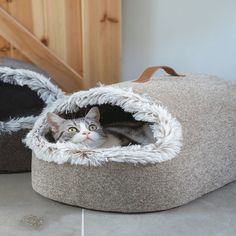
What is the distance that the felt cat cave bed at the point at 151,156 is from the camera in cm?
111

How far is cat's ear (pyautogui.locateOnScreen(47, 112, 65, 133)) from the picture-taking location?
130cm

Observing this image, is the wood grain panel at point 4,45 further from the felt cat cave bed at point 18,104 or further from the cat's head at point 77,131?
the cat's head at point 77,131

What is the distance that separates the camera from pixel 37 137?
1269 mm

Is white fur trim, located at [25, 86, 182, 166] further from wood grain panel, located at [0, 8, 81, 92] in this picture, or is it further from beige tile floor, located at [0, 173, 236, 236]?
wood grain panel, located at [0, 8, 81, 92]

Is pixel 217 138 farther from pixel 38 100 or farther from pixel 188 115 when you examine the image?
pixel 38 100

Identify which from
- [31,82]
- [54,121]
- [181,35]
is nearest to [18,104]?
[31,82]

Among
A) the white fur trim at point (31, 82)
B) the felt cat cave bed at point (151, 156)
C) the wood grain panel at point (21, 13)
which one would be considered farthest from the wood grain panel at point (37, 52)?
the felt cat cave bed at point (151, 156)

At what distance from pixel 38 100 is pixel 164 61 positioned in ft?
2.49

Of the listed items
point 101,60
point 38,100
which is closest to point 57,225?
point 38,100

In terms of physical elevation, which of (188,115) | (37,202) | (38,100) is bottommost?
(37,202)

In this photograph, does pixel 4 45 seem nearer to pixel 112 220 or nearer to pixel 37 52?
pixel 37 52

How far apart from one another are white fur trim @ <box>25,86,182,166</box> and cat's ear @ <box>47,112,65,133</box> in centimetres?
3

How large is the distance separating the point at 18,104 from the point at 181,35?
0.90 m

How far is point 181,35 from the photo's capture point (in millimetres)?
2078
